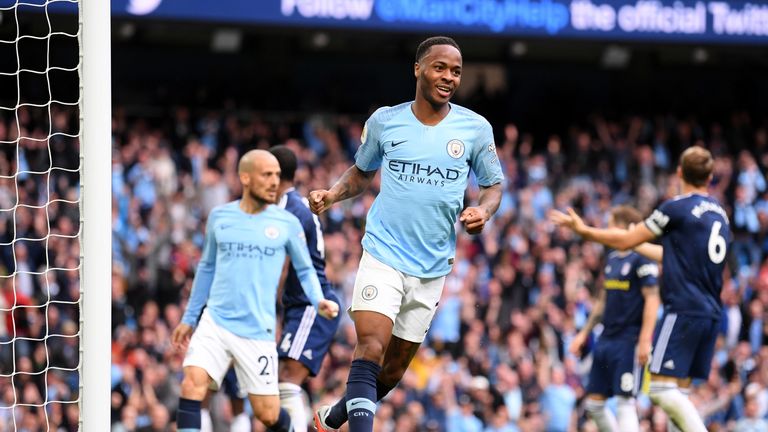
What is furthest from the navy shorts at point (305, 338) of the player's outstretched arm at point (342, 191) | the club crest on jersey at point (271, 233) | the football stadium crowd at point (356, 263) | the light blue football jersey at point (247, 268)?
the football stadium crowd at point (356, 263)

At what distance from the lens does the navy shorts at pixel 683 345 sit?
9062mm

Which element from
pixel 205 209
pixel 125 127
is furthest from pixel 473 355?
pixel 125 127

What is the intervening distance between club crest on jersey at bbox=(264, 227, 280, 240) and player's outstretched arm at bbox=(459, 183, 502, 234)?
5.92ft

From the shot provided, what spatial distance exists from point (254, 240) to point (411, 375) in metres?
7.97

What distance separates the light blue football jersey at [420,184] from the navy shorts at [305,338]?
2.26 m

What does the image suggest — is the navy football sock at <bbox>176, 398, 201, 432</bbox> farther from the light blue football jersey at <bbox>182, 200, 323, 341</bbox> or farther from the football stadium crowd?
the football stadium crowd

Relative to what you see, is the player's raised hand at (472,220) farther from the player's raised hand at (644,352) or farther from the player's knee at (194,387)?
the player's raised hand at (644,352)

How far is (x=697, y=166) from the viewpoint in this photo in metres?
8.93

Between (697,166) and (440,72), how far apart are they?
9.37 feet

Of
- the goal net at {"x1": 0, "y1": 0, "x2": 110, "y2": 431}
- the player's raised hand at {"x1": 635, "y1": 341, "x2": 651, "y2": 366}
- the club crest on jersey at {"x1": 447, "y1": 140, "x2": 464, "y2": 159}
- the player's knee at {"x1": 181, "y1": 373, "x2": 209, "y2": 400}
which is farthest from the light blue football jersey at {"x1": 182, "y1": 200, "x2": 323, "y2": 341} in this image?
the player's raised hand at {"x1": 635, "y1": 341, "x2": 651, "y2": 366}

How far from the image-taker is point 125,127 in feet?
68.8

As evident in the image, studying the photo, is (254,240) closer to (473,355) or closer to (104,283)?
(104,283)

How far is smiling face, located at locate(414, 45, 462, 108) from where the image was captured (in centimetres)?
680

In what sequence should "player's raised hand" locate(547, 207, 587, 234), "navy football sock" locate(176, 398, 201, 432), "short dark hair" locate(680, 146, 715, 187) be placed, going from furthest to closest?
"short dark hair" locate(680, 146, 715, 187), "player's raised hand" locate(547, 207, 587, 234), "navy football sock" locate(176, 398, 201, 432)
